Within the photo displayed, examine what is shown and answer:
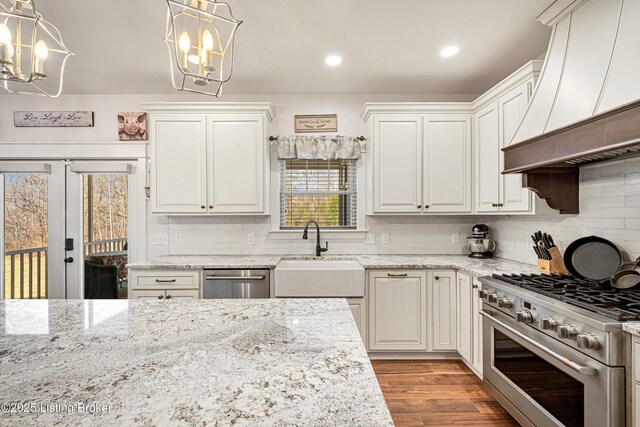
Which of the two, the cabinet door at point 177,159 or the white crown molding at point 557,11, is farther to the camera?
the cabinet door at point 177,159

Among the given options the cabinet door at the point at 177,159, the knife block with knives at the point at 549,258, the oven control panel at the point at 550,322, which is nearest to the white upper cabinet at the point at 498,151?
the knife block with knives at the point at 549,258

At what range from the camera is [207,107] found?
10.3ft

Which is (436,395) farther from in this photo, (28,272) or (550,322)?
(28,272)

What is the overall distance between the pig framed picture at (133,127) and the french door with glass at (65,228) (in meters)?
0.28

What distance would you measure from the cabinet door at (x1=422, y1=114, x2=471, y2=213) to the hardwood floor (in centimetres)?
146

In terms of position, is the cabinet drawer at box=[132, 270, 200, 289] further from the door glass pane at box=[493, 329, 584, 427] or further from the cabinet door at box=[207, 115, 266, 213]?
the door glass pane at box=[493, 329, 584, 427]

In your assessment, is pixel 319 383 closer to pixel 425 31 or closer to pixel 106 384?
pixel 106 384

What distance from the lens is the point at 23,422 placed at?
2.08 feet

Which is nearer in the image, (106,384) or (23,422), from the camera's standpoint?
(23,422)

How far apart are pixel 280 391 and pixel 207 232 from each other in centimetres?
300

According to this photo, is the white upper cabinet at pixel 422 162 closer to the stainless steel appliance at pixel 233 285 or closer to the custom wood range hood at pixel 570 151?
the custom wood range hood at pixel 570 151

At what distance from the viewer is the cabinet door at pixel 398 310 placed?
2.89 metres

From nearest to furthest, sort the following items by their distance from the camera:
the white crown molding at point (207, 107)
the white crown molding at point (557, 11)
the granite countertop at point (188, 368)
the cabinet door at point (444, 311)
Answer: the granite countertop at point (188, 368)
the white crown molding at point (557, 11)
the cabinet door at point (444, 311)
the white crown molding at point (207, 107)

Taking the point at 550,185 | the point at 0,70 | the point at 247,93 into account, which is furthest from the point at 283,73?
the point at 550,185
